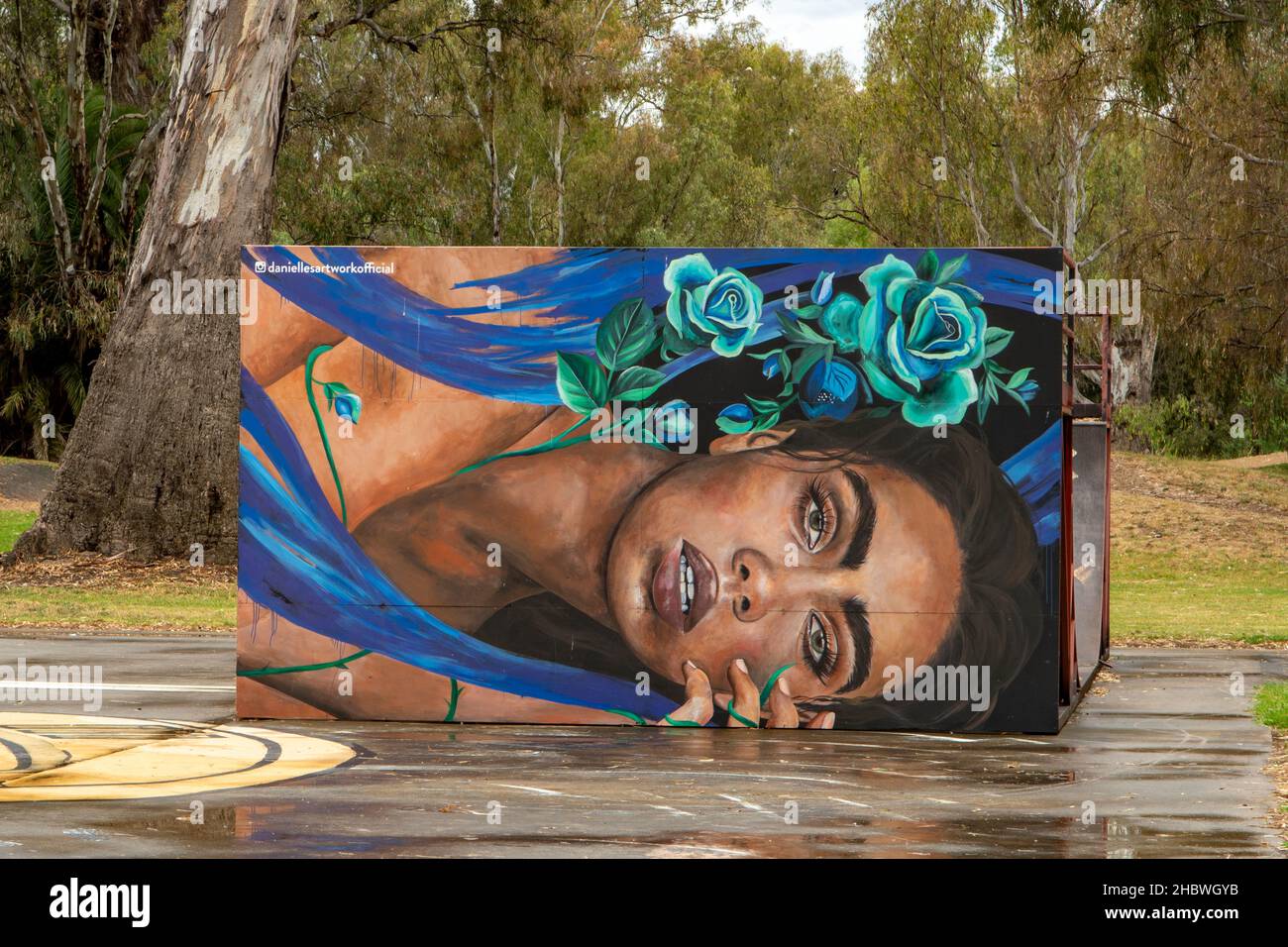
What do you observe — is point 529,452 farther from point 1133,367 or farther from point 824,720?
point 1133,367

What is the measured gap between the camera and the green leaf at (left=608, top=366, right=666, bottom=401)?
11742mm

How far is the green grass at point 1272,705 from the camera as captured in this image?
12027 mm

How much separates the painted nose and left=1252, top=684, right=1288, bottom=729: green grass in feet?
12.4

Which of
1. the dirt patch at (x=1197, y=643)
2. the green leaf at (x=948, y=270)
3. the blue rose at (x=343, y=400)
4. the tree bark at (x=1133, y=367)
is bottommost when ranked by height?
the dirt patch at (x=1197, y=643)

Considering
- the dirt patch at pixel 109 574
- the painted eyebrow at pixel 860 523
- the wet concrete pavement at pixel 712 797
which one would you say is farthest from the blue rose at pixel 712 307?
the dirt patch at pixel 109 574

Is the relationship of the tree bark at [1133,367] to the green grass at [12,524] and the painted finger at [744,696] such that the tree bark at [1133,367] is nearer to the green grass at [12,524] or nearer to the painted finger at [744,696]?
the green grass at [12,524]

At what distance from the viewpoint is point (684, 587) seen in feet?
38.4

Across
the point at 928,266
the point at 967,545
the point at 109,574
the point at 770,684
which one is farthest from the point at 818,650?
the point at 109,574

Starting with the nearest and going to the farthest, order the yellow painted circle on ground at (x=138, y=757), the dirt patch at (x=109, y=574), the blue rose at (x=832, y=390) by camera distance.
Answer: the yellow painted circle on ground at (x=138, y=757) < the blue rose at (x=832, y=390) < the dirt patch at (x=109, y=574)

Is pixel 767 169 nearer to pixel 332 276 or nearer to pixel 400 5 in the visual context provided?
pixel 400 5

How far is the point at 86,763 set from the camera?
9.80 m

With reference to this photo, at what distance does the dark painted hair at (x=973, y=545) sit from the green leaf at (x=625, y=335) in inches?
57.4

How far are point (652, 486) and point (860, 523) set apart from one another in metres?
1.47
